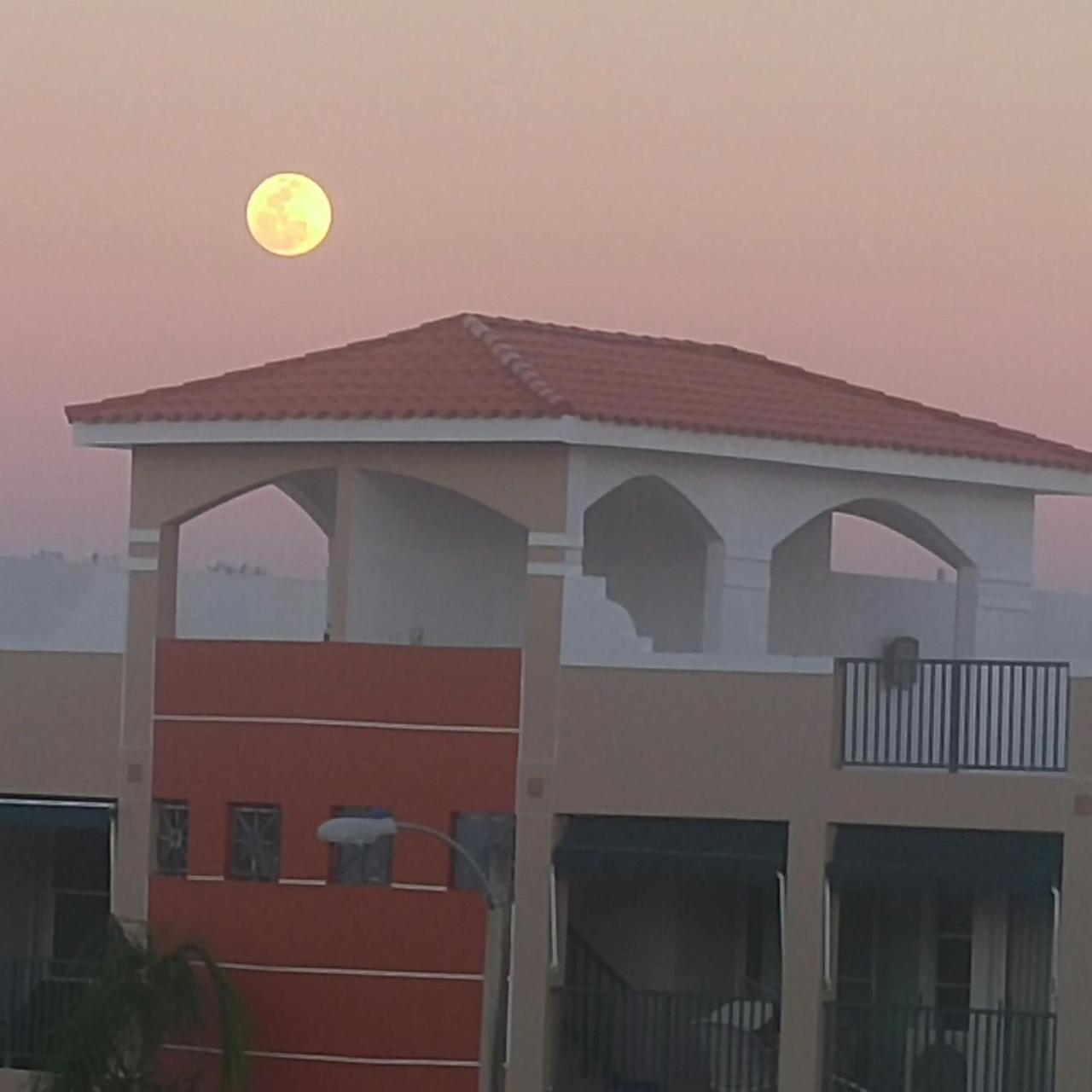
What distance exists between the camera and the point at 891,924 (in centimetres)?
2825

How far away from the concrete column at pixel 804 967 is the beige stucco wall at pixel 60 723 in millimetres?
6894

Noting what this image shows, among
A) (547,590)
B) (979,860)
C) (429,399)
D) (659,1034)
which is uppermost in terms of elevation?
(429,399)

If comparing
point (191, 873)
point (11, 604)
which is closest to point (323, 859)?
point (191, 873)

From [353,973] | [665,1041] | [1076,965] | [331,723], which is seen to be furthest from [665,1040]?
[331,723]

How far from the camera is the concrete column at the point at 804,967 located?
85.5 ft

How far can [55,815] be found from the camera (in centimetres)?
2884

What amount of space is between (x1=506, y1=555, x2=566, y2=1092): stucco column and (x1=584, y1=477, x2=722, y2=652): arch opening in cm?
336

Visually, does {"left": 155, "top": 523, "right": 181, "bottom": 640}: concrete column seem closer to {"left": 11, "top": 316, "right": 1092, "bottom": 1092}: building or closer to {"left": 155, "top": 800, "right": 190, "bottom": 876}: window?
{"left": 11, "top": 316, "right": 1092, "bottom": 1092}: building

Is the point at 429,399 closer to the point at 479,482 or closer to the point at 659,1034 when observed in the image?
the point at 479,482

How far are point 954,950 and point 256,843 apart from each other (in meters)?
6.66

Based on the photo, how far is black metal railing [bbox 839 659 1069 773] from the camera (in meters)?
26.0

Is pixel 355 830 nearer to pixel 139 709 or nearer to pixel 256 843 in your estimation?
pixel 256 843

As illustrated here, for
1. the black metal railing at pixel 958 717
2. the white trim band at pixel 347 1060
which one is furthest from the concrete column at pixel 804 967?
the white trim band at pixel 347 1060

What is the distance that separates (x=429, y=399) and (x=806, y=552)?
219 inches
